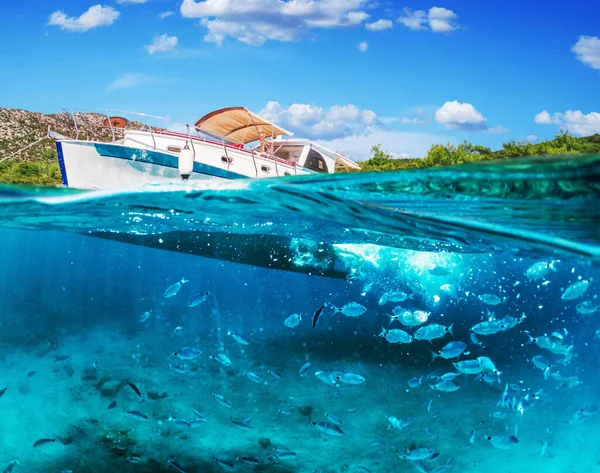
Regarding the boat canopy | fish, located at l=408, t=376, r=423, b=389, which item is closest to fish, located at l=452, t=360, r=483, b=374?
fish, located at l=408, t=376, r=423, b=389

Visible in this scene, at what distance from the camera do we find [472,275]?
11.5m

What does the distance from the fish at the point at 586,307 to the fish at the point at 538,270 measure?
974mm

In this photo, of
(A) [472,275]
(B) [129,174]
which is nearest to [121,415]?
(A) [472,275]

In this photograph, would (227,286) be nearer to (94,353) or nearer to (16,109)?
(94,353)

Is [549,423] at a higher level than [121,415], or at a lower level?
lower

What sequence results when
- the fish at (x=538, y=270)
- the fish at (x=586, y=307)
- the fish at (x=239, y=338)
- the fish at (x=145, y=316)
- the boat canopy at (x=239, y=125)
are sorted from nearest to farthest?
the fish at (x=239, y=338), the fish at (x=586, y=307), the fish at (x=145, y=316), the fish at (x=538, y=270), the boat canopy at (x=239, y=125)

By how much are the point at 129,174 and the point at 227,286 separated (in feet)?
37.4

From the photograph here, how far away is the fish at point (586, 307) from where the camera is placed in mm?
9762

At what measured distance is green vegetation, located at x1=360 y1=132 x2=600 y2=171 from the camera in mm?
48500

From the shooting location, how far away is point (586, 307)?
9914 mm

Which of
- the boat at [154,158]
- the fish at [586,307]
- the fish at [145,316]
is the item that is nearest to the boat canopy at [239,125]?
the boat at [154,158]

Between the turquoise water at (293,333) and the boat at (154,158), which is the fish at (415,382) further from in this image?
the boat at (154,158)

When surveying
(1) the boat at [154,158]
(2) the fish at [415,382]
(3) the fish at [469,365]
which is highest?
(1) the boat at [154,158]

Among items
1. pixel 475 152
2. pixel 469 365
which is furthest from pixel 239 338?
pixel 475 152
